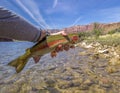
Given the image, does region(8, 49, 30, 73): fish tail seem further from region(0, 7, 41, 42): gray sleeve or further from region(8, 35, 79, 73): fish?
region(0, 7, 41, 42): gray sleeve

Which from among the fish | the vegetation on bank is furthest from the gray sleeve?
the vegetation on bank

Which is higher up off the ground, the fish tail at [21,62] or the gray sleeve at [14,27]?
the gray sleeve at [14,27]

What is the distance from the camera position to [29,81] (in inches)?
321

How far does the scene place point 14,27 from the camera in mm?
1590

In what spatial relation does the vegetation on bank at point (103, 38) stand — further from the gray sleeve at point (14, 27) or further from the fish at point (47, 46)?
the gray sleeve at point (14, 27)

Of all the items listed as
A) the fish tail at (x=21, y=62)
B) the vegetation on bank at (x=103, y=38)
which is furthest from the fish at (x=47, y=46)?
the vegetation on bank at (x=103, y=38)

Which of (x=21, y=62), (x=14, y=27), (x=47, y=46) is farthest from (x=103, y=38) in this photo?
(x=14, y=27)

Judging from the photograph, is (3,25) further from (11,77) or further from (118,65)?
(118,65)

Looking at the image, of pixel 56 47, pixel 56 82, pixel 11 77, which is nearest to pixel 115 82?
pixel 56 82

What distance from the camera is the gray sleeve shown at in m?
1.50

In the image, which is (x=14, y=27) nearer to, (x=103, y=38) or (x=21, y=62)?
(x=21, y=62)

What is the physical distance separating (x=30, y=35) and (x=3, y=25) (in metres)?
0.35

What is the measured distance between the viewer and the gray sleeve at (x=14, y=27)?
1.50 m

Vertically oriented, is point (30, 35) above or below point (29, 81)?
above
